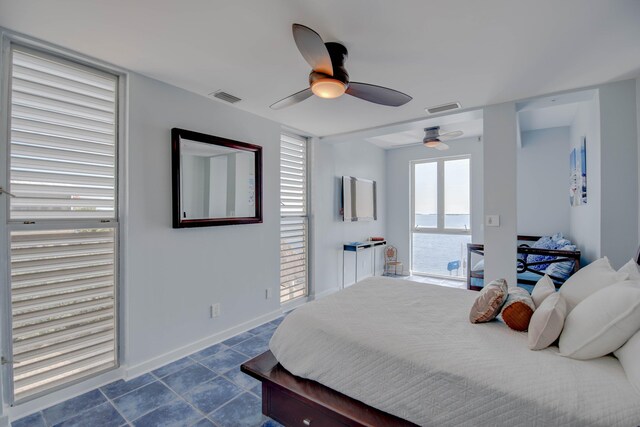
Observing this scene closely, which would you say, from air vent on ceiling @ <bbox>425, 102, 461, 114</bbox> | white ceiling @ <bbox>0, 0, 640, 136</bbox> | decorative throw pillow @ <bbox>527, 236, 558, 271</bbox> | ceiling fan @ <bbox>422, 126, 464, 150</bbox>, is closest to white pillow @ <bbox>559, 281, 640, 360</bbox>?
white ceiling @ <bbox>0, 0, 640, 136</bbox>

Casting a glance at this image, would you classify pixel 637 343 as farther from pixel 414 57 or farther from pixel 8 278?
pixel 8 278

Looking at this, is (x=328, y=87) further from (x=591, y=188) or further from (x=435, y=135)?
(x=591, y=188)

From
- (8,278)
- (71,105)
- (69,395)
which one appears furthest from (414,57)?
(69,395)

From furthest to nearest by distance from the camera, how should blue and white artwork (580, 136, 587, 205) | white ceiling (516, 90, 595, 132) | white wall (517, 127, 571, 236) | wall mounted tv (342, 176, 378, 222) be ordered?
wall mounted tv (342, 176, 378, 222), white wall (517, 127, 571, 236), blue and white artwork (580, 136, 587, 205), white ceiling (516, 90, 595, 132)

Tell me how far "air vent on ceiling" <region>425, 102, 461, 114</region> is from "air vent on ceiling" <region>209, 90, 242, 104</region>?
1.96 m

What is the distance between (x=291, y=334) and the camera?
1839mm

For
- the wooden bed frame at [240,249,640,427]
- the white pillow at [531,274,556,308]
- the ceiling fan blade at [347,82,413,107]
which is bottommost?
the wooden bed frame at [240,249,640,427]

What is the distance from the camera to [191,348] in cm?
275

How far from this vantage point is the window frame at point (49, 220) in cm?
182

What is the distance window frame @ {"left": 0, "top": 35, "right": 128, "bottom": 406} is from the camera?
1.82 metres

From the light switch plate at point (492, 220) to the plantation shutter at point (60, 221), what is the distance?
3.34 meters

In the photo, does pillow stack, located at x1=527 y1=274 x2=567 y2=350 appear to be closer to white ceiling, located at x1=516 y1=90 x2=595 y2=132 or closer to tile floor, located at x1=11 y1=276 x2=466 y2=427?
tile floor, located at x1=11 y1=276 x2=466 y2=427

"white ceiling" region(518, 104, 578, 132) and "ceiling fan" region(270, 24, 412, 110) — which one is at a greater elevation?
"white ceiling" region(518, 104, 578, 132)

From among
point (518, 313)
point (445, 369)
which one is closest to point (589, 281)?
point (518, 313)
